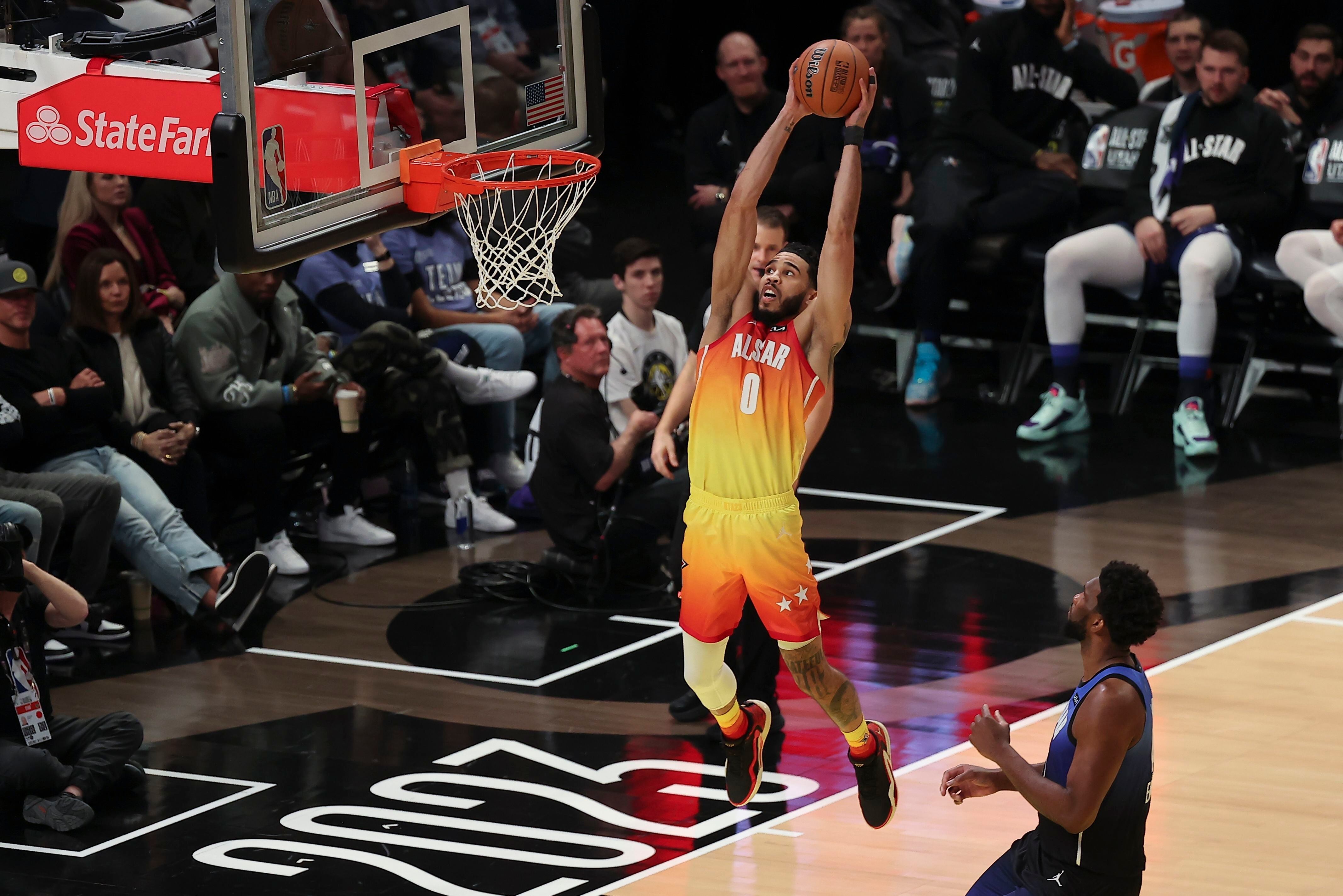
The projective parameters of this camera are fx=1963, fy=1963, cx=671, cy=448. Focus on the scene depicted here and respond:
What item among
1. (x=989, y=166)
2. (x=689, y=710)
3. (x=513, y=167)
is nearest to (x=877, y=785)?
(x=689, y=710)

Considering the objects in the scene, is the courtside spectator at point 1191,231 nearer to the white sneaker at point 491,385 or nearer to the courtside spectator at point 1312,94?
the courtside spectator at point 1312,94

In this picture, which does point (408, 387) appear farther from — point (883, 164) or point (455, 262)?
point (883, 164)

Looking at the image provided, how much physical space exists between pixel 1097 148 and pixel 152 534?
689cm

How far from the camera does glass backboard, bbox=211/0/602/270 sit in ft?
18.7

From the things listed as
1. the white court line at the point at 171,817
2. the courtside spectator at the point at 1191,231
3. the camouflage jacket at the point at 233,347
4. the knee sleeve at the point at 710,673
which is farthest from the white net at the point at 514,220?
the courtside spectator at the point at 1191,231

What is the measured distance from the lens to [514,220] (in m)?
7.36

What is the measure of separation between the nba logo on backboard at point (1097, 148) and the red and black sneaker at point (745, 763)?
714 cm

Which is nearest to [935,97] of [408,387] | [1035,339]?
[1035,339]

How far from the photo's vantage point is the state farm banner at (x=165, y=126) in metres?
6.20

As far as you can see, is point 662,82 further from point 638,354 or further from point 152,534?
point 152,534

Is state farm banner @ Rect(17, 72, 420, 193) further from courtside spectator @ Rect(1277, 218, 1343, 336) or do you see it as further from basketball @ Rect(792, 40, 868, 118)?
courtside spectator @ Rect(1277, 218, 1343, 336)

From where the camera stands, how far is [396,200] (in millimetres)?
6438

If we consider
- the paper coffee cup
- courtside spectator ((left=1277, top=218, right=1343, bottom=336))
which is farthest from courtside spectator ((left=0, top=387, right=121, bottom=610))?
courtside spectator ((left=1277, top=218, right=1343, bottom=336))

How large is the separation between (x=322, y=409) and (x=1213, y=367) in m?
5.70
